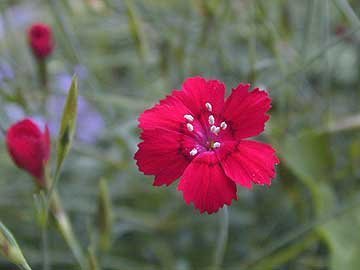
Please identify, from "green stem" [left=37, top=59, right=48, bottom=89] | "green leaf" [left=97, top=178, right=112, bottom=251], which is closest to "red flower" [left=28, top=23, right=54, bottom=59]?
"green stem" [left=37, top=59, right=48, bottom=89]

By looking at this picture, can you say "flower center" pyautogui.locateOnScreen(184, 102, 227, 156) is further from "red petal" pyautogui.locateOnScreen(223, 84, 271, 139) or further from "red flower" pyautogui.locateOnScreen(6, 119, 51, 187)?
"red flower" pyautogui.locateOnScreen(6, 119, 51, 187)

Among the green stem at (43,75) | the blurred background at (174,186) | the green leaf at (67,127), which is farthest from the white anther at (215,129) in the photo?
the green stem at (43,75)

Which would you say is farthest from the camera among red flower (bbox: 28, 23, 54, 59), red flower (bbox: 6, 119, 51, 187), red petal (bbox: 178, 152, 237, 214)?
red flower (bbox: 28, 23, 54, 59)

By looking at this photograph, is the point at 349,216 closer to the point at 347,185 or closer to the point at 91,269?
the point at 347,185

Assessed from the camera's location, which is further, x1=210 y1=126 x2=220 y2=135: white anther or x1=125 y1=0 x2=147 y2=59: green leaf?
x1=125 y1=0 x2=147 y2=59: green leaf

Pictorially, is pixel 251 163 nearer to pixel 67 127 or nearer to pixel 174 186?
pixel 67 127

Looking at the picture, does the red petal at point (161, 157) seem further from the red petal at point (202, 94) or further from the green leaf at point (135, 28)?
the green leaf at point (135, 28)

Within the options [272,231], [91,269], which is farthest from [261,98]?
[272,231]

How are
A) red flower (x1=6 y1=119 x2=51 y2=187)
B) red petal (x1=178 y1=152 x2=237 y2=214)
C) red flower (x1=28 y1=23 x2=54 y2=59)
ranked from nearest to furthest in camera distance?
red petal (x1=178 y1=152 x2=237 y2=214) < red flower (x1=6 y1=119 x2=51 y2=187) < red flower (x1=28 y1=23 x2=54 y2=59)
